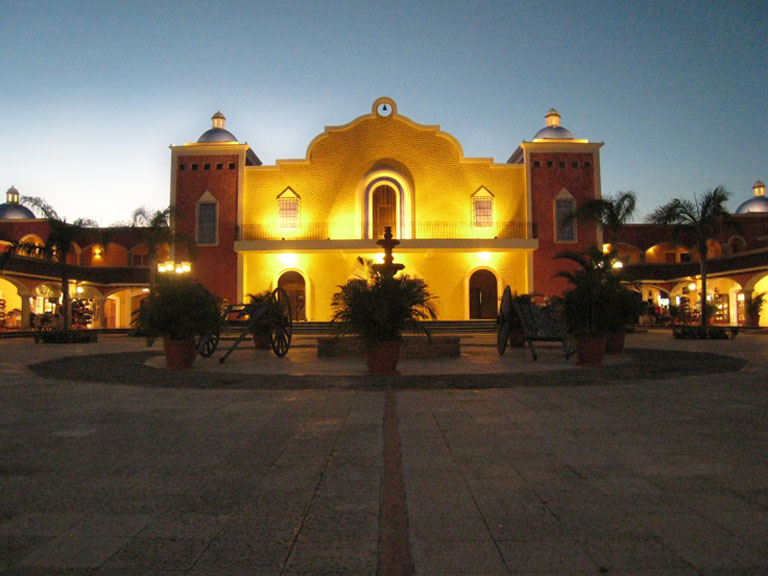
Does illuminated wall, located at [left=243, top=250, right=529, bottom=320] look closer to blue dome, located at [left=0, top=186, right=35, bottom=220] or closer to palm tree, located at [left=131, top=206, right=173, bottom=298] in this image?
palm tree, located at [left=131, top=206, right=173, bottom=298]

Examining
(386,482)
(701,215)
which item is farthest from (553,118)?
(386,482)

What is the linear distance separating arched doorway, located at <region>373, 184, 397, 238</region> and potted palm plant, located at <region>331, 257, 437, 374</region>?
57.4 ft

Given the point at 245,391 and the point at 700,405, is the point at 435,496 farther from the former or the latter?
the point at 245,391

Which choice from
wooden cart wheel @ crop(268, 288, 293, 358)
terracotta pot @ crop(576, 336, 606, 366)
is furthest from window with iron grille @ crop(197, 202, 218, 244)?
terracotta pot @ crop(576, 336, 606, 366)

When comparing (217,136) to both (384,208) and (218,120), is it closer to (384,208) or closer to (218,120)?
(218,120)

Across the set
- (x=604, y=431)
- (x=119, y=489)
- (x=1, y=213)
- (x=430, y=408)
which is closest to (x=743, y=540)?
(x=604, y=431)

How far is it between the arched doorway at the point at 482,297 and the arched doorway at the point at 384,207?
167 inches

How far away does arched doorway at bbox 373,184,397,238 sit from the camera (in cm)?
2641

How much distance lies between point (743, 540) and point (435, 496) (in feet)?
4.37

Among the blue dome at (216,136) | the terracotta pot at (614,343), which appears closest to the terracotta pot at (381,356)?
the terracotta pot at (614,343)

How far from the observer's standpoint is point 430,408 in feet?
19.1

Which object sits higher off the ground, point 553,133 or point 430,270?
point 553,133

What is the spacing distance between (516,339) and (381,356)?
712cm

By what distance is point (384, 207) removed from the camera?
26.5 metres
